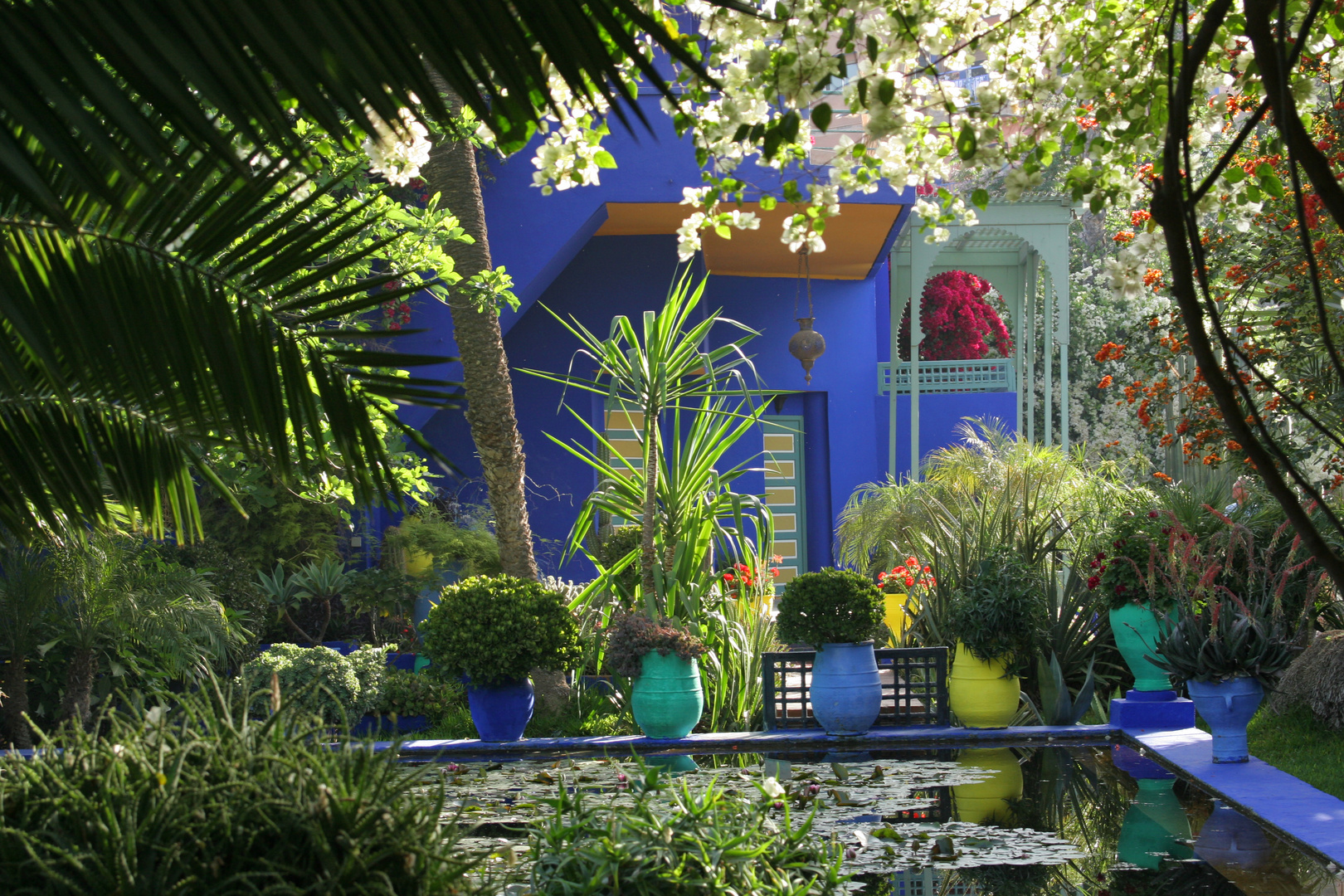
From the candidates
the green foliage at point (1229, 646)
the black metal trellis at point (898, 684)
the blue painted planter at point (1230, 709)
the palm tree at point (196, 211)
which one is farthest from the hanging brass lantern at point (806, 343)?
the palm tree at point (196, 211)

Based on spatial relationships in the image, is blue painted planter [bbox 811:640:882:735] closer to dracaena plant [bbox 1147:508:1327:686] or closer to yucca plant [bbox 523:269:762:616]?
yucca plant [bbox 523:269:762:616]

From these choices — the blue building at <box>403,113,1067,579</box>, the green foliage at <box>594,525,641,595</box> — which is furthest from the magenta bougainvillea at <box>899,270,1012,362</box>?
the green foliage at <box>594,525,641,595</box>

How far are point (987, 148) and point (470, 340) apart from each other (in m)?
4.57

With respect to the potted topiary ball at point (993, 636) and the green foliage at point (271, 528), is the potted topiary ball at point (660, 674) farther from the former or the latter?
the green foliage at point (271, 528)

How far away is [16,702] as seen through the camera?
6016 mm

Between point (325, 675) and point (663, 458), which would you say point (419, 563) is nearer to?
point (325, 675)

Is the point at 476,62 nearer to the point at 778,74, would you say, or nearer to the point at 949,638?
the point at 778,74

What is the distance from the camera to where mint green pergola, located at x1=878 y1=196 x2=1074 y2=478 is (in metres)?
11.0

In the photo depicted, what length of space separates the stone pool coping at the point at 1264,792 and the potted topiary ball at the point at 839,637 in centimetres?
135

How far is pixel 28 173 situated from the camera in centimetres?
92

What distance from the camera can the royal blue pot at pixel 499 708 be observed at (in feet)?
19.6

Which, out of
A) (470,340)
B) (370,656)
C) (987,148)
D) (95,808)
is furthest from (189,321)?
(370,656)

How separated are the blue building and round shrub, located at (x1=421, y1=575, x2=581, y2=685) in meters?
3.01

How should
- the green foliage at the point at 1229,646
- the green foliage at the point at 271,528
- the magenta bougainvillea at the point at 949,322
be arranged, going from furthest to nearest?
the magenta bougainvillea at the point at 949,322
the green foliage at the point at 271,528
the green foliage at the point at 1229,646
